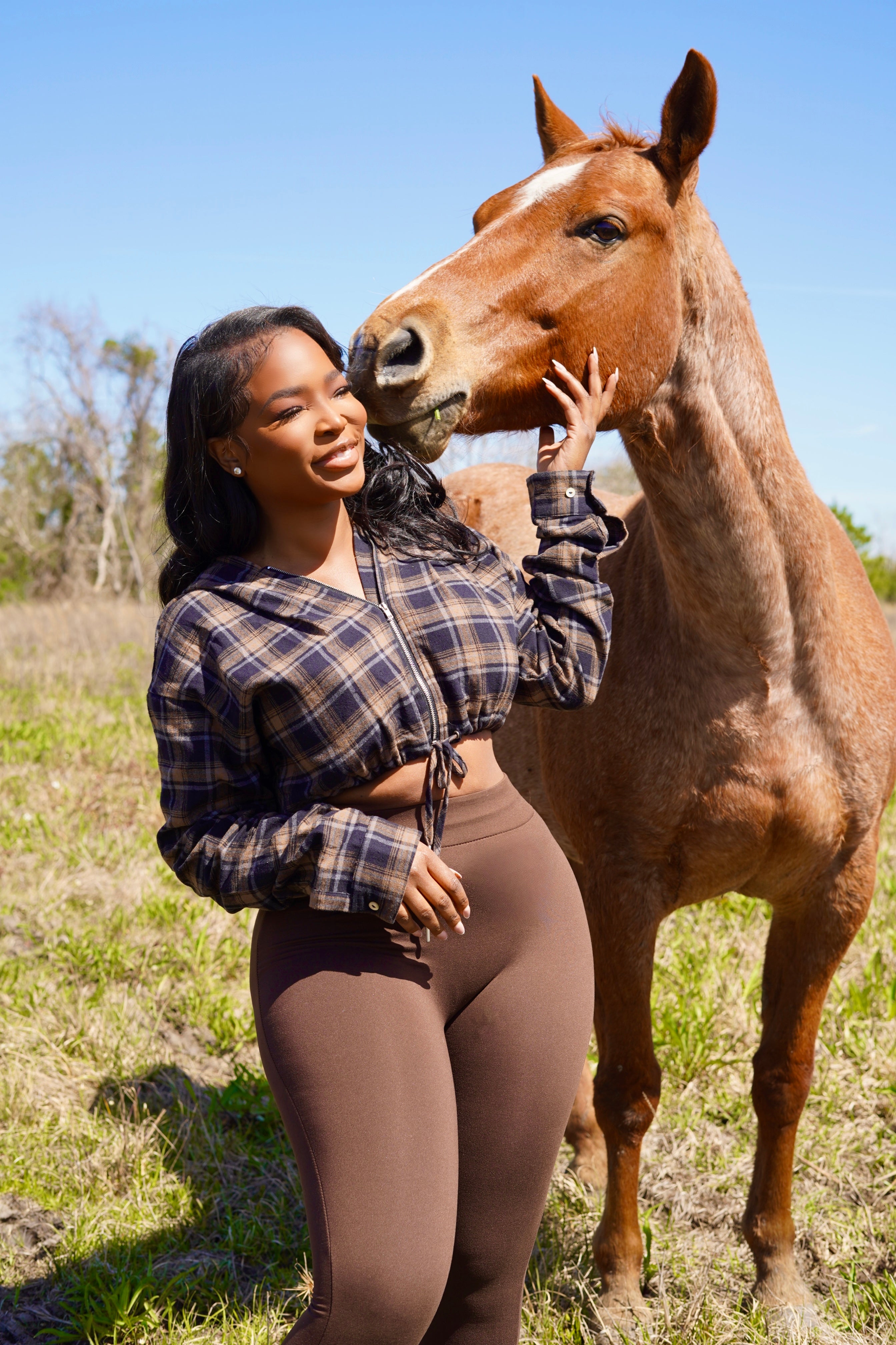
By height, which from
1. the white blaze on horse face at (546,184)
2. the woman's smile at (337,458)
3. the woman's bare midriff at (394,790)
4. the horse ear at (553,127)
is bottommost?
the woman's bare midriff at (394,790)

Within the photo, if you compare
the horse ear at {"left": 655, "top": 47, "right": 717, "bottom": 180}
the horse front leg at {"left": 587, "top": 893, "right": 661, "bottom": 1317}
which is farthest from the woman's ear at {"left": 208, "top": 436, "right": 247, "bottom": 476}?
the horse front leg at {"left": 587, "top": 893, "right": 661, "bottom": 1317}

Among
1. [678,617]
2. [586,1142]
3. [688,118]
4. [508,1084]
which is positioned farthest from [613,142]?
[586,1142]

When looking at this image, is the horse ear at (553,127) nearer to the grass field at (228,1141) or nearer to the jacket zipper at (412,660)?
the jacket zipper at (412,660)

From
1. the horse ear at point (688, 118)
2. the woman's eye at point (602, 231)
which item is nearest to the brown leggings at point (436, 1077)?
the woman's eye at point (602, 231)

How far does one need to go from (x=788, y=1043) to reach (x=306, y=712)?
6.23ft

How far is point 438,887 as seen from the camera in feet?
5.39

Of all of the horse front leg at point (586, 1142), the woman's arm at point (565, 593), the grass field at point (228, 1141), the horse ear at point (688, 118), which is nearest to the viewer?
the woman's arm at point (565, 593)

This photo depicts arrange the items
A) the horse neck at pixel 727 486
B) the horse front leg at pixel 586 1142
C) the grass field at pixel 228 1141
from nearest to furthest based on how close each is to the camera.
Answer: the horse neck at pixel 727 486, the grass field at pixel 228 1141, the horse front leg at pixel 586 1142

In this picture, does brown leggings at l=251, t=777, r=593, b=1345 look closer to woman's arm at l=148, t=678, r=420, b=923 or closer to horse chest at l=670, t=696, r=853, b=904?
woman's arm at l=148, t=678, r=420, b=923

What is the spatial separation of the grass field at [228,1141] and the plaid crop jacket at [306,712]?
4.96 feet

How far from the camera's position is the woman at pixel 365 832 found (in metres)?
1.62

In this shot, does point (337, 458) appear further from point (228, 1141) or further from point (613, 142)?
point (228, 1141)

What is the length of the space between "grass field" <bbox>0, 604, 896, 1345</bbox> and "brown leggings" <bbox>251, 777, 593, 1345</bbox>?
1.05 m

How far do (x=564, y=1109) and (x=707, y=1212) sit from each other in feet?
5.16
